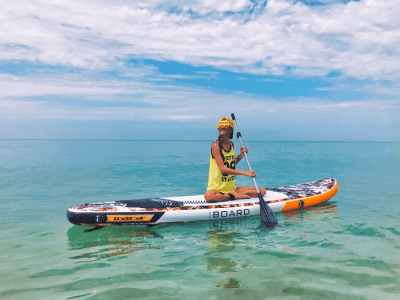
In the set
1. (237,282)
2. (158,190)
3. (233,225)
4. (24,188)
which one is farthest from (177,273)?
(24,188)

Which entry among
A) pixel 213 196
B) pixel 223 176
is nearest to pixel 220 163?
pixel 223 176

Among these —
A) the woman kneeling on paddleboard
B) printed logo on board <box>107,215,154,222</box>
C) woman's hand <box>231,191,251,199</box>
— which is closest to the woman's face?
the woman kneeling on paddleboard

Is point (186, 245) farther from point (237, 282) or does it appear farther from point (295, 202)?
point (295, 202)

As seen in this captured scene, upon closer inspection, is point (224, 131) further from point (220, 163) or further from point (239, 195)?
point (239, 195)

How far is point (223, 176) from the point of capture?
711cm

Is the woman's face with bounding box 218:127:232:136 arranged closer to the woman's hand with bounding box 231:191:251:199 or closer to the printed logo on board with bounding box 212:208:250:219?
the woman's hand with bounding box 231:191:251:199

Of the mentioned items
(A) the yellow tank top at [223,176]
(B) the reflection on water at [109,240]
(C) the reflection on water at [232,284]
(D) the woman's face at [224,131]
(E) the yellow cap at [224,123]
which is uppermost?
(E) the yellow cap at [224,123]

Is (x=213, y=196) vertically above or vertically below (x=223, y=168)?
below

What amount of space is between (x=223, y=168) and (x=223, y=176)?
0.57 m

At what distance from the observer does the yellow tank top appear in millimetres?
6918

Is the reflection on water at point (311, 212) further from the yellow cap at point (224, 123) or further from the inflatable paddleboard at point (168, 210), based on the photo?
the yellow cap at point (224, 123)

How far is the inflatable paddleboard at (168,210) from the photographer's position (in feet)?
20.7

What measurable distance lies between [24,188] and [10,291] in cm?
1102

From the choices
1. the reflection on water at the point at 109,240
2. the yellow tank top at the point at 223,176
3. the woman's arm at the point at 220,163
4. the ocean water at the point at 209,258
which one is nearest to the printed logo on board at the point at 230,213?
the ocean water at the point at 209,258
